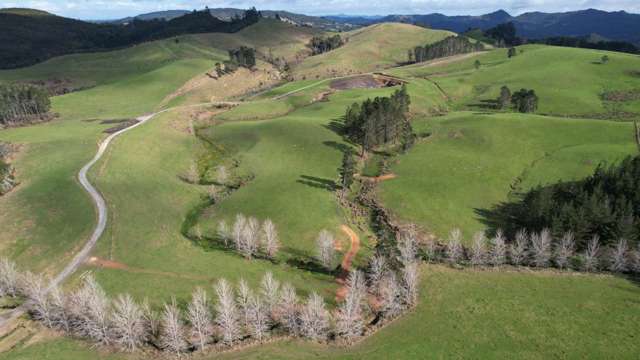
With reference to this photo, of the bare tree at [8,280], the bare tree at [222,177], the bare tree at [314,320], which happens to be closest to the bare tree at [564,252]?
the bare tree at [314,320]

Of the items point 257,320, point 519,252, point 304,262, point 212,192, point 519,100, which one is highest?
point 519,100

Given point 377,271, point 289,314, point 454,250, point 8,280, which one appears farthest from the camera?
point 454,250

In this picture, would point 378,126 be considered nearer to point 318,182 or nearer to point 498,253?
point 318,182

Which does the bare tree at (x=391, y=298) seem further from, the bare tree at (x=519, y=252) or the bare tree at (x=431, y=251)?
the bare tree at (x=519, y=252)

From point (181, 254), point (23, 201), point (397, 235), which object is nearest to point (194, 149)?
point (23, 201)

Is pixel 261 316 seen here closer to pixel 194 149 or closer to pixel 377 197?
pixel 377 197

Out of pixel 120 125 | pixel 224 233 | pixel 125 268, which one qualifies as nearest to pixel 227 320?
pixel 224 233

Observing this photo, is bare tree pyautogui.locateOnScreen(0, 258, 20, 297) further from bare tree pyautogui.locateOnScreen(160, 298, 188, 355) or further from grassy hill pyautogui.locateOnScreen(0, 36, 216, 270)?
bare tree pyautogui.locateOnScreen(160, 298, 188, 355)

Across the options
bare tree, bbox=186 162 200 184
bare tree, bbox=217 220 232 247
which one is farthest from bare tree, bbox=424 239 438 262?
bare tree, bbox=186 162 200 184
